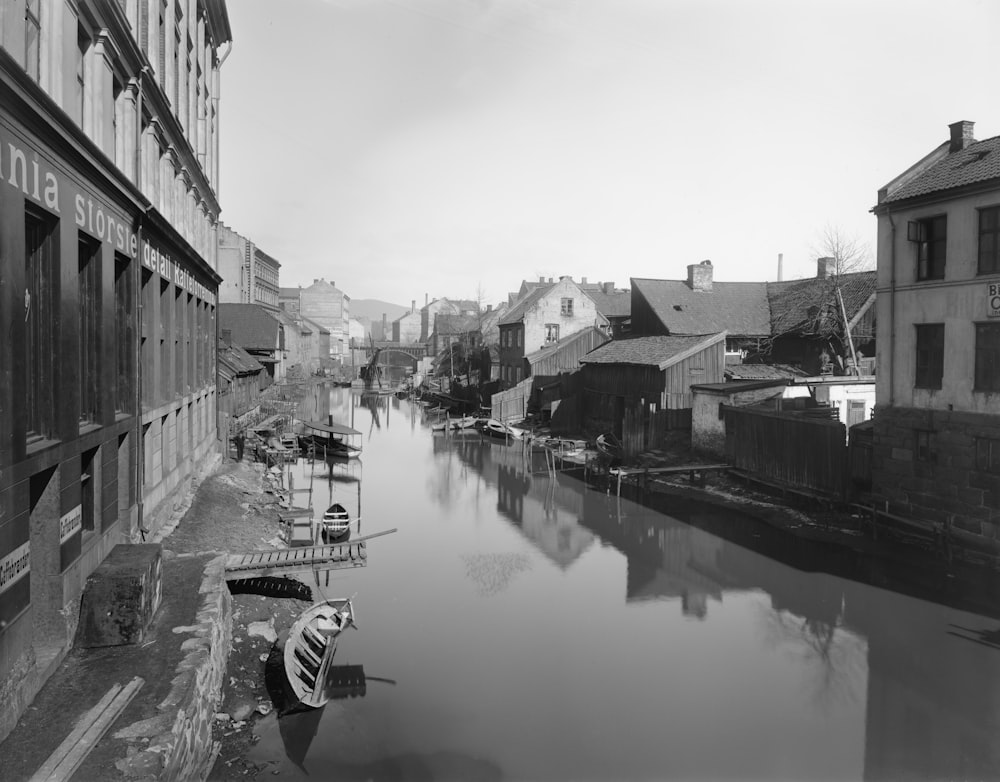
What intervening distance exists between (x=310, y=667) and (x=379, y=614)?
14.2ft

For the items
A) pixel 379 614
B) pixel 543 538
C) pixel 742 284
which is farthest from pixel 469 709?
pixel 742 284

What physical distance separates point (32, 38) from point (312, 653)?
9.54 meters

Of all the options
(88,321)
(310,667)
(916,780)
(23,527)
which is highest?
(88,321)

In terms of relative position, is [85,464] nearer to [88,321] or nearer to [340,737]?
[88,321]

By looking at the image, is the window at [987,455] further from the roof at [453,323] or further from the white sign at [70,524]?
the roof at [453,323]

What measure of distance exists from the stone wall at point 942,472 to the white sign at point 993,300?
7.93 ft

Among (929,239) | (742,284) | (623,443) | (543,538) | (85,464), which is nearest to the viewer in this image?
(85,464)

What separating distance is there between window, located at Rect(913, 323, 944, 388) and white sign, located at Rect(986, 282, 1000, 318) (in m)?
1.38

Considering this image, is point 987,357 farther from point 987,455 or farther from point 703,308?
point 703,308

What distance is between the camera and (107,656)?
30.7 feet

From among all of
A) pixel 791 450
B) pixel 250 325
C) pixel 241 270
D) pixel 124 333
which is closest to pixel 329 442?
pixel 791 450

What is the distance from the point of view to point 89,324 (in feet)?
37.2

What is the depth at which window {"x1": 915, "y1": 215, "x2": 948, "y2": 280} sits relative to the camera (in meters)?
19.1

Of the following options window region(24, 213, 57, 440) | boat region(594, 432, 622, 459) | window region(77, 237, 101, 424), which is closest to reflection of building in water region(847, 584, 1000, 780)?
window region(24, 213, 57, 440)
